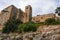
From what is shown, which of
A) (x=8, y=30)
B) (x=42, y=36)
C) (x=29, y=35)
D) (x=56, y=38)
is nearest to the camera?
(x=56, y=38)

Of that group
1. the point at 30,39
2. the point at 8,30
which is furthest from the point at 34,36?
the point at 8,30

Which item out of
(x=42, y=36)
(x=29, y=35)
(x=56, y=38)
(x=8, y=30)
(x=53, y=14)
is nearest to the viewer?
(x=56, y=38)

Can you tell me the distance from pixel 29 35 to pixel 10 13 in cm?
2873

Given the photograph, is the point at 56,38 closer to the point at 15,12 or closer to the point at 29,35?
the point at 29,35

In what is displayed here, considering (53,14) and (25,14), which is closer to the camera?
(53,14)

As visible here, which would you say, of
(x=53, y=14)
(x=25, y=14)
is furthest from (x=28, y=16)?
(x=53, y=14)

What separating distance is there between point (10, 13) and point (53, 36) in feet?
105

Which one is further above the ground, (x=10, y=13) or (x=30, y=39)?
(x=10, y=13)

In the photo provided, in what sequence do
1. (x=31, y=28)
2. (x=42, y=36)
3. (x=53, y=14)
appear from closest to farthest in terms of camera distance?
1. (x=42, y=36)
2. (x=31, y=28)
3. (x=53, y=14)

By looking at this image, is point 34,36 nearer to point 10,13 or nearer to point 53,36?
point 53,36

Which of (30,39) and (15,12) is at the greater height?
(15,12)

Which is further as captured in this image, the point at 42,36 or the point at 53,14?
the point at 53,14

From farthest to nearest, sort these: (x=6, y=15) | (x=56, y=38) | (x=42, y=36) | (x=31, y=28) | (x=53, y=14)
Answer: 1. (x=6, y=15)
2. (x=53, y=14)
3. (x=31, y=28)
4. (x=42, y=36)
5. (x=56, y=38)

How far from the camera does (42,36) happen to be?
25047 mm
